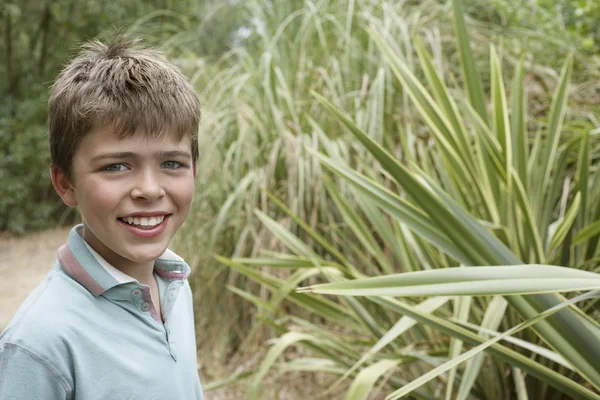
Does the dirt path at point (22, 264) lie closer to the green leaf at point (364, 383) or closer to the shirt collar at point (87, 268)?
the green leaf at point (364, 383)

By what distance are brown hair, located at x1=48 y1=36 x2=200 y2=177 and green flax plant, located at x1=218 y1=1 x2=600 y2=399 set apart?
417 mm

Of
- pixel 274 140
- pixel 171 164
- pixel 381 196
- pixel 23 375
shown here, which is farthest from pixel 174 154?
pixel 274 140

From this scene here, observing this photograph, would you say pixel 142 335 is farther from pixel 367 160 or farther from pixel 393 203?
pixel 367 160

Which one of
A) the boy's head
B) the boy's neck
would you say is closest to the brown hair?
the boy's head

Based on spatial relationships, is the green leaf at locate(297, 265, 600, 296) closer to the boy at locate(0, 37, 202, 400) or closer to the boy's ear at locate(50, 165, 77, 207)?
the boy at locate(0, 37, 202, 400)

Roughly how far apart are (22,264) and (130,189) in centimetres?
720

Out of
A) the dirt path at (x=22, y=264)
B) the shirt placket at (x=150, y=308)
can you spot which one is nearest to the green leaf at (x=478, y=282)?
the shirt placket at (x=150, y=308)

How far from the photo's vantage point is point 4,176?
29.8 ft

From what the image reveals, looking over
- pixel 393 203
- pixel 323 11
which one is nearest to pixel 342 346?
pixel 393 203

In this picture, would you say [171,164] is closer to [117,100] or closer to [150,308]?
Result: [117,100]

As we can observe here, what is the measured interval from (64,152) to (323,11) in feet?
10.2

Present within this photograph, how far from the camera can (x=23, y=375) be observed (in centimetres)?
93

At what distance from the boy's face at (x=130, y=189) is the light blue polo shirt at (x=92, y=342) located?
0.20ft

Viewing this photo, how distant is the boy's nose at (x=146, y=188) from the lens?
1063 millimetres
